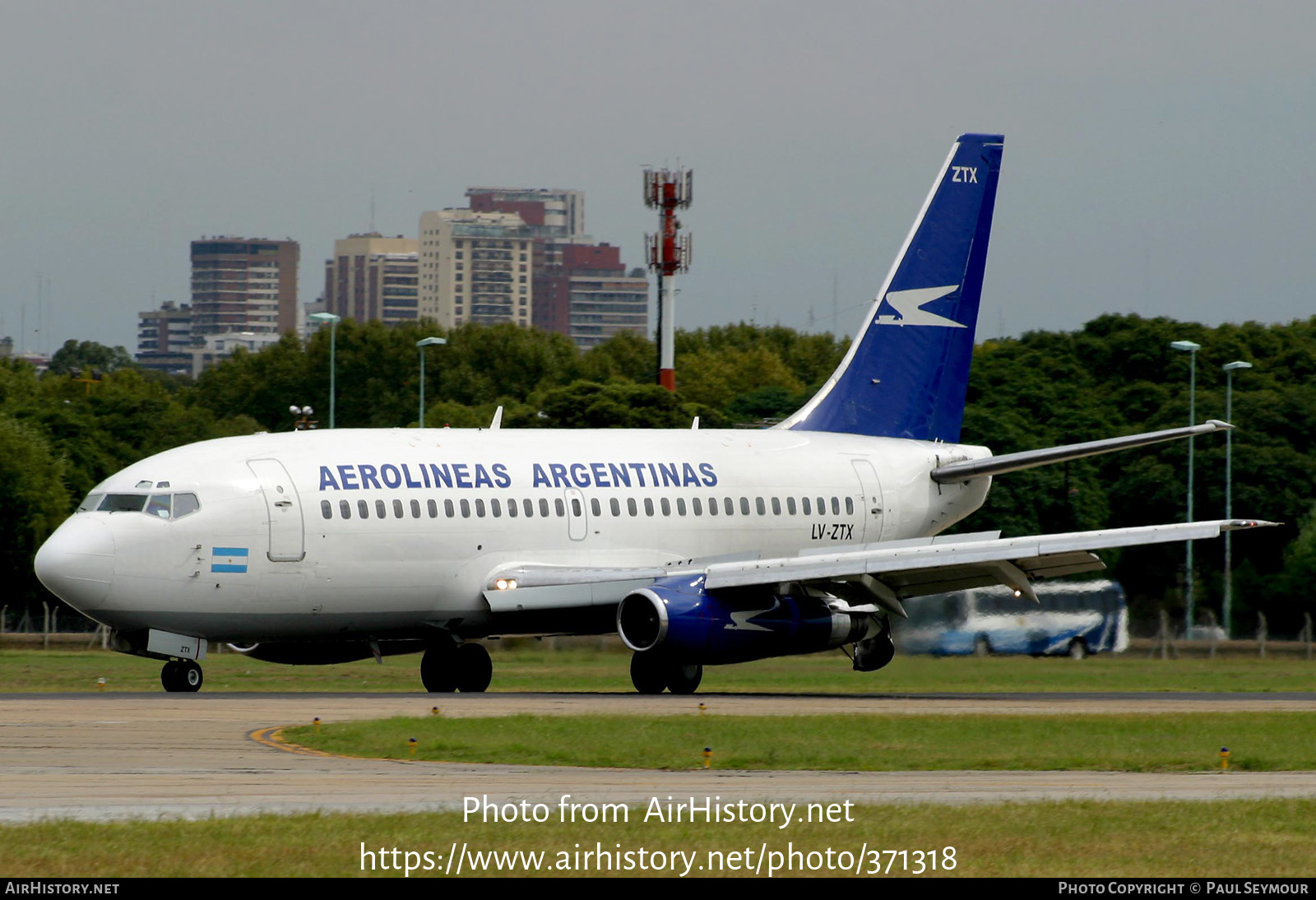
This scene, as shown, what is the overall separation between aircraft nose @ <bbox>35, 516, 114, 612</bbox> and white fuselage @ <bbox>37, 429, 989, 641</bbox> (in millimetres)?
28

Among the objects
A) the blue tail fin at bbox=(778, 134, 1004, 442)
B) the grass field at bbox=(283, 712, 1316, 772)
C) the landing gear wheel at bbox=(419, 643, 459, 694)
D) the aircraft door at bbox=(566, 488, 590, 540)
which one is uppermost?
the blue tail fin at bbox=(778, 134, 1004, 442)

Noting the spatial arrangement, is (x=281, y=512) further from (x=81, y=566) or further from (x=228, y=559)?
(x=81, y=566)

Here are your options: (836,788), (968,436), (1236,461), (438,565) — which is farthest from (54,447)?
(836,788)

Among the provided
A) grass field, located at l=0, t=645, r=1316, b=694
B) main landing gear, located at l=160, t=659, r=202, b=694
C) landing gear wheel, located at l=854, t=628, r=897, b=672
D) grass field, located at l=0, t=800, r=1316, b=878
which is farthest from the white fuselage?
grass field, located at l=0, t=800, r=1316, b=878

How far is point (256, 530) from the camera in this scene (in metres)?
33.0

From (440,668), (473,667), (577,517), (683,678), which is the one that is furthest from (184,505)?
(683,678)

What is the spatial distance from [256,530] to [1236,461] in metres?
58.5

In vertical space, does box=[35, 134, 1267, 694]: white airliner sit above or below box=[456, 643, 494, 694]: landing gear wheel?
above

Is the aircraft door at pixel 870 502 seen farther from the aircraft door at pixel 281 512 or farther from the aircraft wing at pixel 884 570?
the aircraft door at pixel 281 512

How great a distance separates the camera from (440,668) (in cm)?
3697

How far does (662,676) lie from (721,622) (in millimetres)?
2047

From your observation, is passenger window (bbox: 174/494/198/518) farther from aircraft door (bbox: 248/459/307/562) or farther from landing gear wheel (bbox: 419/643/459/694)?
landing gear wheel (bbox: 419/643/459/694)

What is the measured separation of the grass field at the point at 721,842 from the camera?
14906 millimetres

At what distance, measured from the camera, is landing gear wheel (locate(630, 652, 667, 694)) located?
35.4 m
